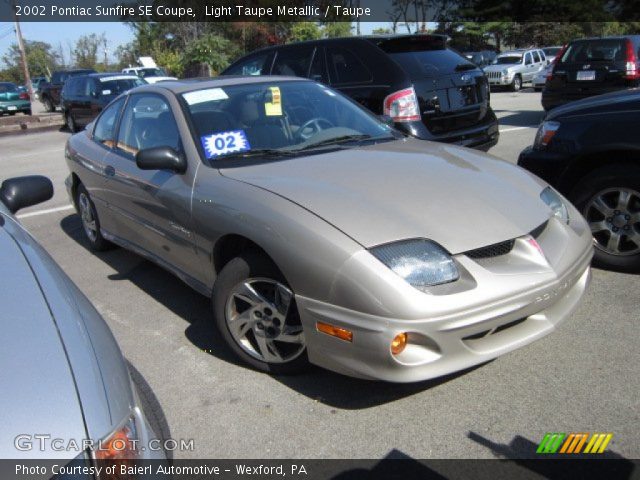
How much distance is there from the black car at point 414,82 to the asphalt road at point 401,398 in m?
2.58

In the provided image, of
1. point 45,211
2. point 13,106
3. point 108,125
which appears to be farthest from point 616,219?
point 13,106

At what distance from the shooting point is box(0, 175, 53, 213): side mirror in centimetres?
279

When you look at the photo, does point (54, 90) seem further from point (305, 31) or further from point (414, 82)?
point (414, 82)

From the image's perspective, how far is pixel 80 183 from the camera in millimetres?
5383

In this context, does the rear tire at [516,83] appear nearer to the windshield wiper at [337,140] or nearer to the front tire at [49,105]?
the front tire at [49,105]

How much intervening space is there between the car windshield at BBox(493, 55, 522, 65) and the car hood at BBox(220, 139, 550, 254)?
848 inches

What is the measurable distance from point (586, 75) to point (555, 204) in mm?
8226

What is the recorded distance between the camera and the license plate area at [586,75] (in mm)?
10172

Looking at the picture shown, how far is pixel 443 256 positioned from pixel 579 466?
1.00 metres

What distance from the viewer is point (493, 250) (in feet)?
8.91

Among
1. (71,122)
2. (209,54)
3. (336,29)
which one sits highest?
(336,29)

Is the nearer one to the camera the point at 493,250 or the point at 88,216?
the point at 493,250

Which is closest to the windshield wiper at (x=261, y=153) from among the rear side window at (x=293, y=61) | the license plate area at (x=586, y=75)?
the rear side window at (x=293, y=61)

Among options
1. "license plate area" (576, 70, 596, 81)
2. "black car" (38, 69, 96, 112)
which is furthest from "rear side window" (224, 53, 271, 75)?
"black car" (38, 69, 96, 112)
